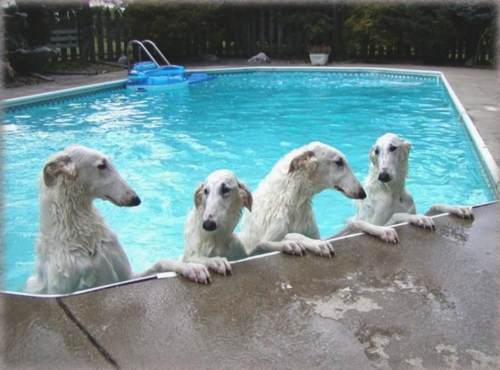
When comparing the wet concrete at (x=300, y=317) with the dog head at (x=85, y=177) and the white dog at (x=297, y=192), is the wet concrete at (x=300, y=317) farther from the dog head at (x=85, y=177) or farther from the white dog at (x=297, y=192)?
the dog head at (x=85, y=177)

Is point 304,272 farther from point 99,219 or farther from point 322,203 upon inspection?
point 322,203

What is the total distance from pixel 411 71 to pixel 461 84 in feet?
13.4

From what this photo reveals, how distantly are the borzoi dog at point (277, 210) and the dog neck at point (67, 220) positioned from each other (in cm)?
88

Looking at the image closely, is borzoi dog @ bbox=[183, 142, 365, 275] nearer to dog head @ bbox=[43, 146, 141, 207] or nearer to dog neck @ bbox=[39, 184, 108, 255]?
dog head @ bbox=[43, 146, 141, 207]

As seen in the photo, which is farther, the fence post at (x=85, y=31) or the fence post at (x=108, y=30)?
the fence post at (x=108, y=30)

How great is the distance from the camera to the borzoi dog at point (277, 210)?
4.48m

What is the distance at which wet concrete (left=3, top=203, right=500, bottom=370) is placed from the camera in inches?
121

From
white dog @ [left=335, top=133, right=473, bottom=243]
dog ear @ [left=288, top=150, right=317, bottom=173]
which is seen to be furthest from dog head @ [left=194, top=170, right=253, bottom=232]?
white dog @ [left=335, top=133, right=473, bottom=243]

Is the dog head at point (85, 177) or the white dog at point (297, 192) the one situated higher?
the dog head at point (85, 177)

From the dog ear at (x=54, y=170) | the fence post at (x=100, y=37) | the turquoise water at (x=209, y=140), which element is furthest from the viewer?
the fence post at (x=100, y=37)

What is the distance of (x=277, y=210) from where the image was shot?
5000mm

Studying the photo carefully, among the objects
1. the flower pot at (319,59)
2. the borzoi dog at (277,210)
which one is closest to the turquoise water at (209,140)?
the borzoi dog at (277,210)

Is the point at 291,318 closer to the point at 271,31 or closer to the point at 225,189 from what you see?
the point at 225,189

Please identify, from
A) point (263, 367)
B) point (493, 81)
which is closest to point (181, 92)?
point (493, 81)
